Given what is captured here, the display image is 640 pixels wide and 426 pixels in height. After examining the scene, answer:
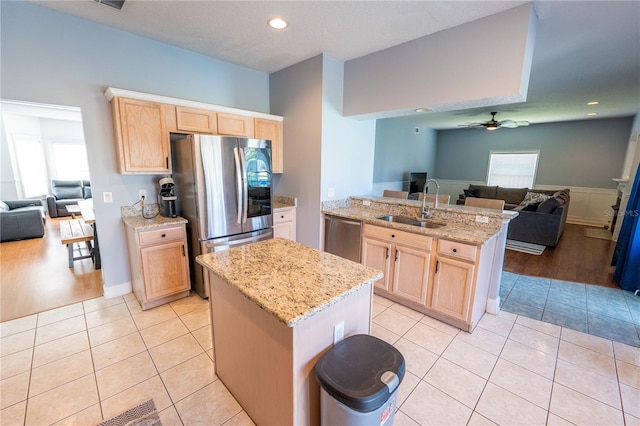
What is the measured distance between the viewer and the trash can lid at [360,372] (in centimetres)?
104

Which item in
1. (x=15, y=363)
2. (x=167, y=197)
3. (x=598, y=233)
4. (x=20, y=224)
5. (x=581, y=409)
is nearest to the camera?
(x=581, y=409)

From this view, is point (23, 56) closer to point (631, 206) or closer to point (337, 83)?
point (337, 83)

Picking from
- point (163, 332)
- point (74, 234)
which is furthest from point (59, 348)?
point (74, 234)

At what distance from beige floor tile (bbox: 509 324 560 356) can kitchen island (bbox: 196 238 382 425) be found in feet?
5.70

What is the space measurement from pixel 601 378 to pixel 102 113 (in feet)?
15.7

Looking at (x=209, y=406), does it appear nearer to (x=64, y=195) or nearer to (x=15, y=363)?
(x=15, y=363)

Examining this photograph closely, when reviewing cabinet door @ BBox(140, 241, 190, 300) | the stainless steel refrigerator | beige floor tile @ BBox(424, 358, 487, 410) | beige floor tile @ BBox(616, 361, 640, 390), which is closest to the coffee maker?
the stainless steel refrigerator

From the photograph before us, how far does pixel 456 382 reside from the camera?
1882 mm

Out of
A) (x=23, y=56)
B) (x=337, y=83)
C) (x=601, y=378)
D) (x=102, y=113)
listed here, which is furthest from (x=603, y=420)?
(x=23, y=56)

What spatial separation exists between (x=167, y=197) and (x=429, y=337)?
9.60 ft

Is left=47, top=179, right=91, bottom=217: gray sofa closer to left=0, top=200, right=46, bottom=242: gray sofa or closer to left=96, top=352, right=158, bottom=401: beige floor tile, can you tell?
left=0, top=200, right=46, bottom=242: gray sofa

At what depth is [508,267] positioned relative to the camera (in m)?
4.00

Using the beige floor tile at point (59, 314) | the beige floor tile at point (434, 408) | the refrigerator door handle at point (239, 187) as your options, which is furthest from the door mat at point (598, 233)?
the beige floor tile at point (59, 314)

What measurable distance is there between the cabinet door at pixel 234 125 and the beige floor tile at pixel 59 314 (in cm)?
234
